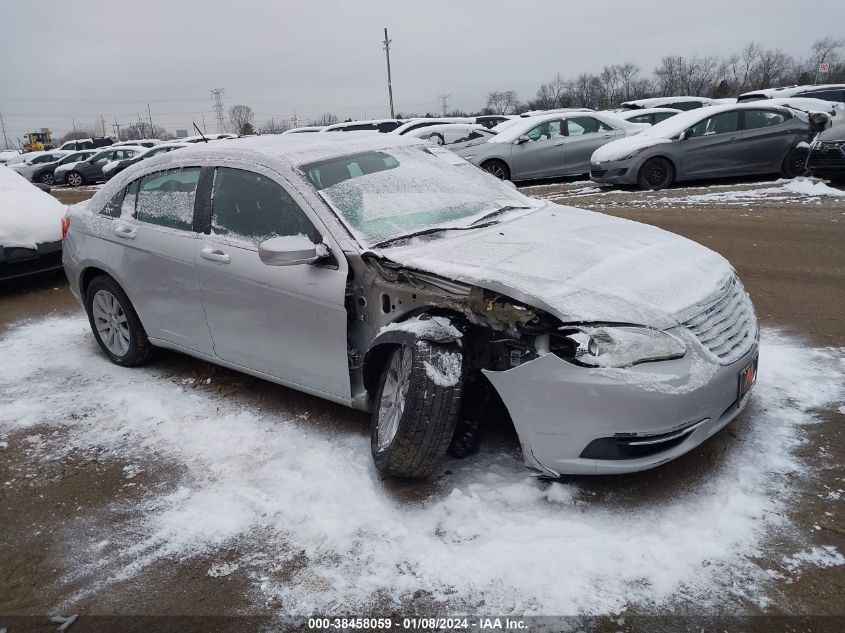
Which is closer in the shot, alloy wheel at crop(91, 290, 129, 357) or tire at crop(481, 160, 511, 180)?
alloy wheel at crop(91, 290, 129, 357)

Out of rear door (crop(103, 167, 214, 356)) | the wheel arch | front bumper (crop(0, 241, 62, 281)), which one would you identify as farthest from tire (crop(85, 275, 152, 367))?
front bumper (crop(0, 241, 62, 281))

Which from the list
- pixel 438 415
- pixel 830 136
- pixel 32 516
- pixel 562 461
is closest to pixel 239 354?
pixel 32 516

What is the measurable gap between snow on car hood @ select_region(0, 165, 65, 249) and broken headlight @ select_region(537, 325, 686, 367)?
6904mm

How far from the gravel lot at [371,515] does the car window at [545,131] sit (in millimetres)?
9997

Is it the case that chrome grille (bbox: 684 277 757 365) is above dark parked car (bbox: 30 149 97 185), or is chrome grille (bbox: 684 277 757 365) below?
below

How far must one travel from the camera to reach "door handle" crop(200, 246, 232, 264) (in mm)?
3931

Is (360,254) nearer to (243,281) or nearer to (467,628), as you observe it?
(243,281)

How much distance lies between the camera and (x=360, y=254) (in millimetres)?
3387

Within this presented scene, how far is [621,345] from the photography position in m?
2.80

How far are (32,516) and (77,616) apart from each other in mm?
933

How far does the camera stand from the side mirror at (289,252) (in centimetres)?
334

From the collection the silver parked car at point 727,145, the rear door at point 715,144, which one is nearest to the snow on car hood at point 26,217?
the silver parked car at point 727,145

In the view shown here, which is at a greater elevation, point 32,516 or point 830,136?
point 830,136

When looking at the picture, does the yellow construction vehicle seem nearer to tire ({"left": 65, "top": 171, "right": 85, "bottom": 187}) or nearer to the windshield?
tire ({"left": 65, "top": 171, "right": 85, "bottom": 187})
